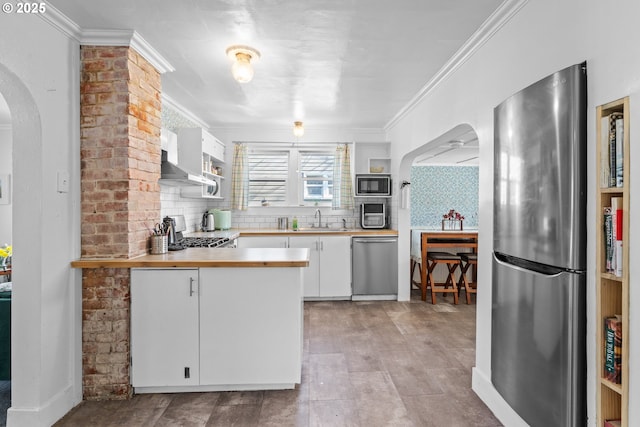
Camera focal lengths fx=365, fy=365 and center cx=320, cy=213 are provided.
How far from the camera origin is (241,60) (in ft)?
8.72

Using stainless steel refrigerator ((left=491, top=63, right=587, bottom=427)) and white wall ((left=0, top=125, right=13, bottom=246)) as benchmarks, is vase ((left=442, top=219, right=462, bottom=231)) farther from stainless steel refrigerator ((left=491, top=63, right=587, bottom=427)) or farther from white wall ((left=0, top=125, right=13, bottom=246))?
white wall ((left=0, top=125, right=13, bottom=246))

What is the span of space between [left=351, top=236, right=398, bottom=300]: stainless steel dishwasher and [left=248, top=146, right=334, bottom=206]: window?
3.41 ft

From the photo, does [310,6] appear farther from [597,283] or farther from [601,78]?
[597,283]

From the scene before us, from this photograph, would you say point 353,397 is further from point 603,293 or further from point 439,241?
point 439,241

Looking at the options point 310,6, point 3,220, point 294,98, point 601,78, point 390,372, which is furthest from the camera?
point 3,220

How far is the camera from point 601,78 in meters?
1.44

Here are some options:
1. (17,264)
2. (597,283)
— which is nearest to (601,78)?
(597,283)

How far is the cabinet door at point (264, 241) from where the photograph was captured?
482 cm

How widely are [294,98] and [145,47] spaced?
5.34 feet

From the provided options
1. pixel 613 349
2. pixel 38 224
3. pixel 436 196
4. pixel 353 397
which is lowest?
pixel 353 397

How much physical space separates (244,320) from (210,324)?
9.0 inches

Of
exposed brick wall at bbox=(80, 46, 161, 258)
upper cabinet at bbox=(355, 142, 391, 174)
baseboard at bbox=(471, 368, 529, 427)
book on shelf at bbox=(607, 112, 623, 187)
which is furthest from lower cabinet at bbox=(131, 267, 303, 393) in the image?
upper cabinet at bbox=(355, 142, 391, 174)

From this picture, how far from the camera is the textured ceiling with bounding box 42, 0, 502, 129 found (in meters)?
2.12


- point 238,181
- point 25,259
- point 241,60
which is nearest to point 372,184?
point 238,181
